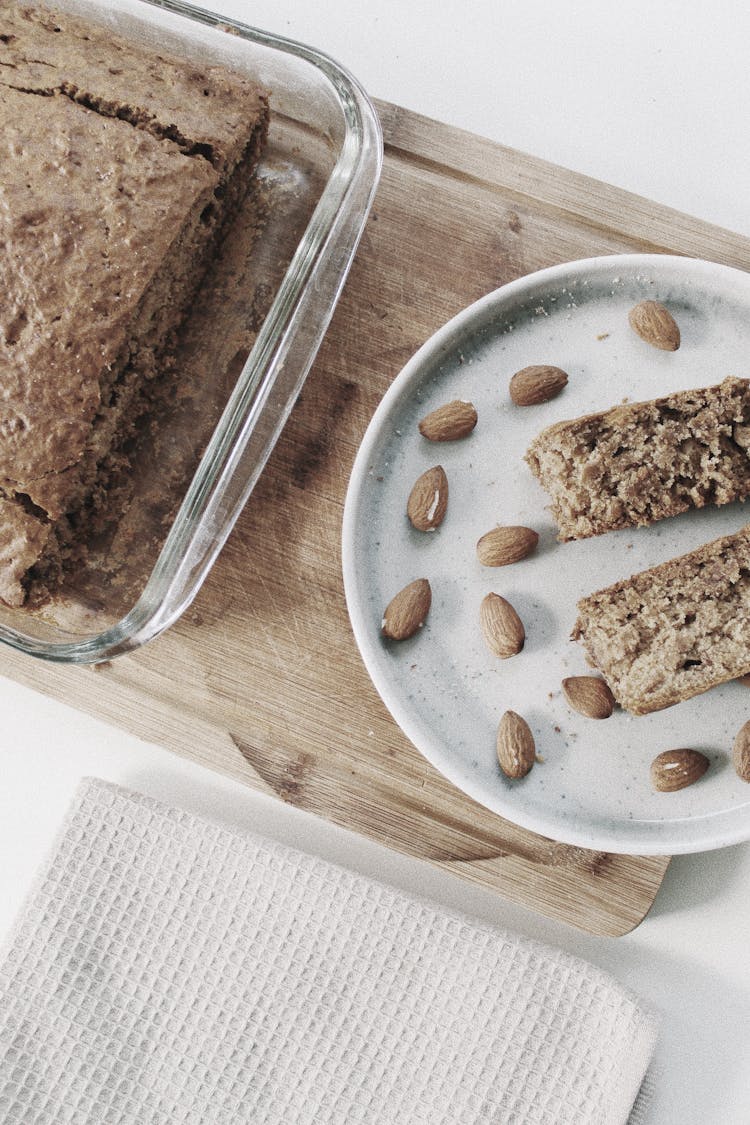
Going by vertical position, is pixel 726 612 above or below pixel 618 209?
below

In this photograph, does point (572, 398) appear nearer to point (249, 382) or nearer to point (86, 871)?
A: point (249, 382)

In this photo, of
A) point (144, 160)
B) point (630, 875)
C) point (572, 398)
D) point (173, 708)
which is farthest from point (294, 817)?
point (144, 160)

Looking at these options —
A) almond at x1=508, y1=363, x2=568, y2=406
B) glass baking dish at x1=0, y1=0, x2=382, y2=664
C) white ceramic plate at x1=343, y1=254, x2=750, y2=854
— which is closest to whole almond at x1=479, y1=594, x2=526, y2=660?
white ceramic plate at x1=343, y1=254, x2=750, y2=854

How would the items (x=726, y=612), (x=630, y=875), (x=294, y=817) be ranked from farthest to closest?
(x=294, y=817), (x=630, y=875), (x=726, y=612)

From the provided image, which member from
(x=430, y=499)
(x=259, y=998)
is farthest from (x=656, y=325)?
(x=259, y=998)

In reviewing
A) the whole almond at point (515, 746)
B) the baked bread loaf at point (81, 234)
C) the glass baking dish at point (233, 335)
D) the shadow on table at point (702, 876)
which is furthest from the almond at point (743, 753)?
the baked bread loaf at point (81, 234)

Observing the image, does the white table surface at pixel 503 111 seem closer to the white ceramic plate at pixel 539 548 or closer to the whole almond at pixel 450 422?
the white ceramic plate at pixel 539 548
